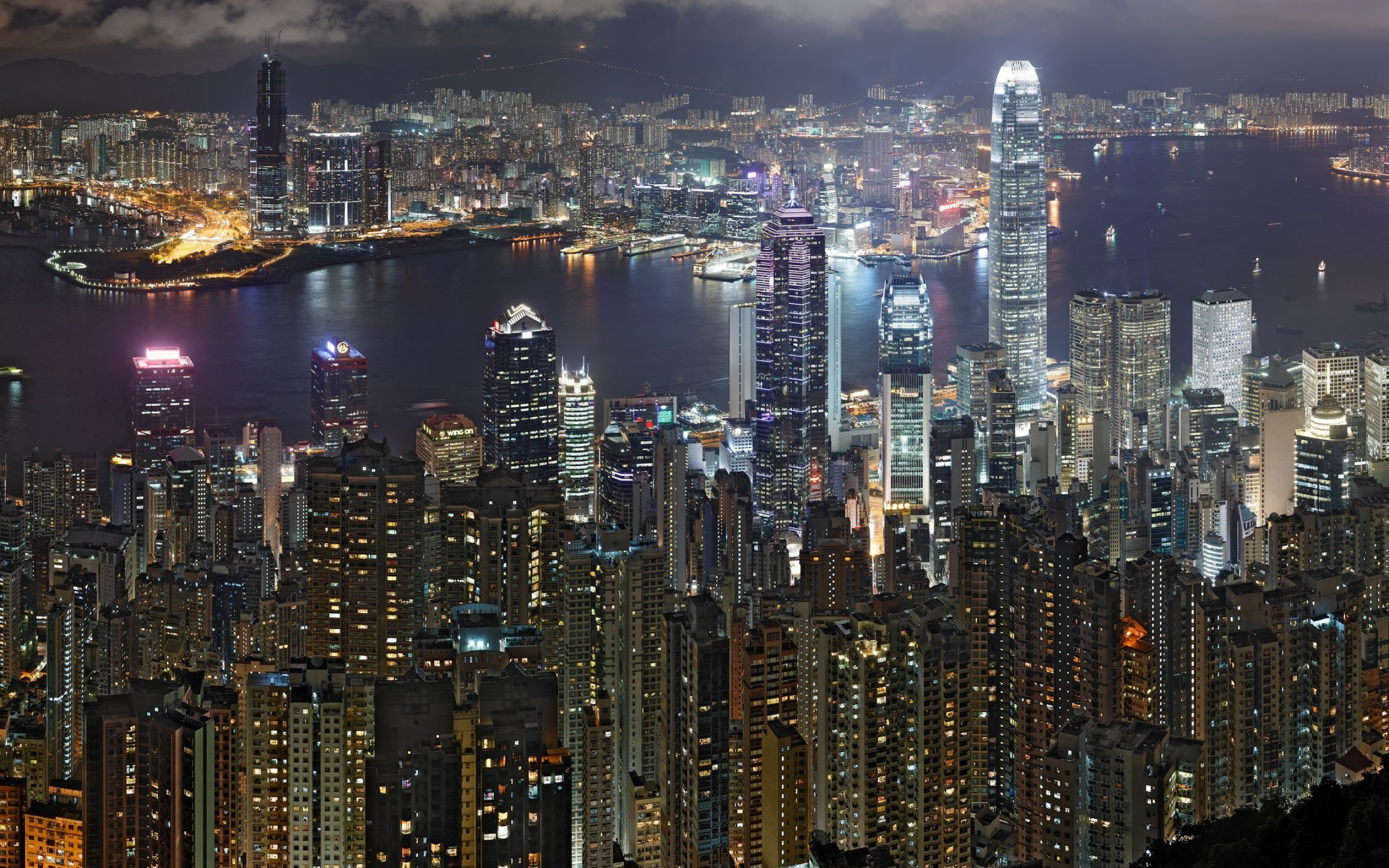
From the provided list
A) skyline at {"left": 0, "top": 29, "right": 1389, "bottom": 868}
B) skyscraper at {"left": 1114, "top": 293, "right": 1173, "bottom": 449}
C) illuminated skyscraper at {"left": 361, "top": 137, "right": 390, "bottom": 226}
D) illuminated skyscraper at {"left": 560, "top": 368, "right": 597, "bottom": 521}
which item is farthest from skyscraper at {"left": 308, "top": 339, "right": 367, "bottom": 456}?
skyscraper at {"left": 1114, "top": 293, "right": 1173, "bottom": 449}

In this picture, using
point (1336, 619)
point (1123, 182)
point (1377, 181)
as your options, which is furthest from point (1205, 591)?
point (1123, 182)

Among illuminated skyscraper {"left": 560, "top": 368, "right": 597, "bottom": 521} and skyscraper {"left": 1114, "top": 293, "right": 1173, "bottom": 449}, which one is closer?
illuminated skyscraper {"left": 560, "top": 368, "right": 597, "bottom": 521}

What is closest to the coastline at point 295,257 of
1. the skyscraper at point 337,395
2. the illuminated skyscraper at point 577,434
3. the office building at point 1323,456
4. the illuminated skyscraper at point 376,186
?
the illuminated skyscraper at point 376,186

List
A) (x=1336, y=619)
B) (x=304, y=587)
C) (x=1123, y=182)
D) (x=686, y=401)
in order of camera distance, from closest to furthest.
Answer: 1. (x=1336, y=619)
2. (x=304, y=587)
3. (x=686, y=401)
4. (x=1123, y=182)

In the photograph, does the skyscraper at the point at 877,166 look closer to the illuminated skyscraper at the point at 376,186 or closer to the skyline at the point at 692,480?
the skyline at the point at 692,480

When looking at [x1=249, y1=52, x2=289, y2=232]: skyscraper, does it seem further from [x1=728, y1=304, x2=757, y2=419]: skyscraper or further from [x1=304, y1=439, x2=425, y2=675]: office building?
[x1=304, y1=439, x2=425, y2=675]: office building

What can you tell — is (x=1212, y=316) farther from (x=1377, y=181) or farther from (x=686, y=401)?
(x=686, y=401)
